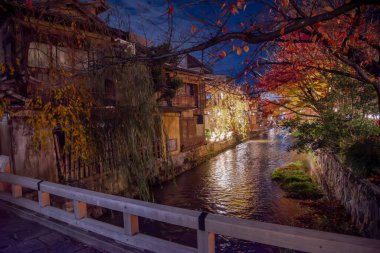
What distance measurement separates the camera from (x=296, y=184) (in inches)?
529

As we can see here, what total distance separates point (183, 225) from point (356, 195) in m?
6.71

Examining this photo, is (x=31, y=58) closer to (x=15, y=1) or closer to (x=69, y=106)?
(x=15, y=1)

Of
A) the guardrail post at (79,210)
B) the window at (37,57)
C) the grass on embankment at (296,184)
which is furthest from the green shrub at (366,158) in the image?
the window at (37,57)

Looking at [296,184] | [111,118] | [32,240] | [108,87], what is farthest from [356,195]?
[108,87]

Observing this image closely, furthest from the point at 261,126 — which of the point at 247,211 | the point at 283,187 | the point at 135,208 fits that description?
the point at 135,208

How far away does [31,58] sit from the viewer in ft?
39.0

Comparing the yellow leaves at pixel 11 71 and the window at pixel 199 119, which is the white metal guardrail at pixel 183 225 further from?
the window at pixel 199 119

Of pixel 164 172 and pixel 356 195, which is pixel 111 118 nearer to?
pixel 164 172

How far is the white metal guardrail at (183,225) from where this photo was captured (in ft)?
8.68

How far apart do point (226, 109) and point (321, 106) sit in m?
20.6

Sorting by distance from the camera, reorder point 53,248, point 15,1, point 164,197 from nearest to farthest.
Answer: point 53,248, point 15,1, point 164,197

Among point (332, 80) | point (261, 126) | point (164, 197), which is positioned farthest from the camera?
point (261, 126)

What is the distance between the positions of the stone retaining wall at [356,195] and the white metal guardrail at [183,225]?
4501 mm

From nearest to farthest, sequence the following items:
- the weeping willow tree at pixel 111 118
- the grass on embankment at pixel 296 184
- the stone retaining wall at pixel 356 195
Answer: the stone retaining wall at pixel 356 195 → the weeping willow tree at pixel 111 118 → the grass on embankment at pixel 296 184
